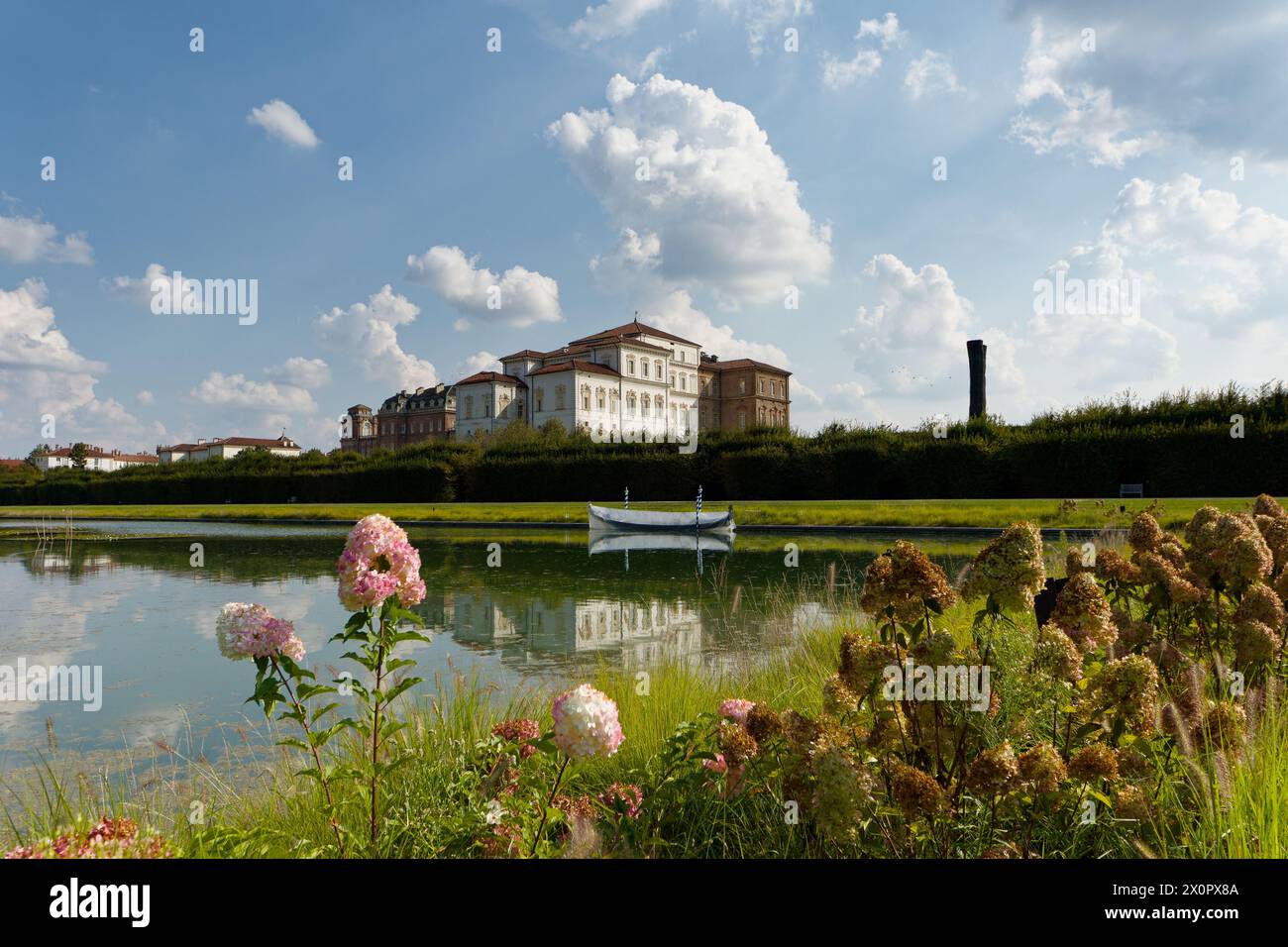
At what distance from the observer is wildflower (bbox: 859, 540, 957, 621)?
2469mm

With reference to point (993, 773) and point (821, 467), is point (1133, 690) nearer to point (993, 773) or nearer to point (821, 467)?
point (993, 773)

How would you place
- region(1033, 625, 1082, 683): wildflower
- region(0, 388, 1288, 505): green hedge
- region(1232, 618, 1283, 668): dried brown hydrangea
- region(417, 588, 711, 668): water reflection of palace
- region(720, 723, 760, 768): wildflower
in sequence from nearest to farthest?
region(1033, 625, 1082, 683): wildflower → region(720, 723, 760, 768): wildflower → region(1232, 618, 1283, 668): dried brown hydrangea → region(417, 588, 711, 668): water reflection of palace → region(0, 388, 1288, 505): green hedge

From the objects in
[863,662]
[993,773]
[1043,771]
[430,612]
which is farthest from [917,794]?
[430,612]

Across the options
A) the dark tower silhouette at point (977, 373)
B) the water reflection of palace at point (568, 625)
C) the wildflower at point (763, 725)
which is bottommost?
the water reflection of palace at point (568, 625)

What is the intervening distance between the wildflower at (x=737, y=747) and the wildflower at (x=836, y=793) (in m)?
0.46

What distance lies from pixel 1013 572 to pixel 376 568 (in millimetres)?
2009

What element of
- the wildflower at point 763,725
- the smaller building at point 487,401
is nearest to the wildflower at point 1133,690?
the wildflower at point 763,725

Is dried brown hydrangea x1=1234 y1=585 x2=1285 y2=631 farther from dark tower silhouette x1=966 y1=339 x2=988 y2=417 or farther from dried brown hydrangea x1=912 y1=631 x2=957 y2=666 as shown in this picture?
dark tower silhouette x1=966 y1=339 x2=988 y2=417

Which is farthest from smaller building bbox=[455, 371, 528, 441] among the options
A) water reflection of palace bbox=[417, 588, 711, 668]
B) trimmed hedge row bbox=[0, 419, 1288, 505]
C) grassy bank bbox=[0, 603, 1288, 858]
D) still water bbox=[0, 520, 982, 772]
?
grassy bank bbox=[0, 603, 1288, 858]

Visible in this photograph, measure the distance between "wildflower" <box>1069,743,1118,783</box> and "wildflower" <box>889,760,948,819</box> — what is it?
0.43m

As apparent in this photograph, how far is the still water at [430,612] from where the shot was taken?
6039mm

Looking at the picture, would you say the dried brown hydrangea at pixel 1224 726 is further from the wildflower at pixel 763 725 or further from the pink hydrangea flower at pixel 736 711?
the pink hydrangea flower at pixel 736 711
